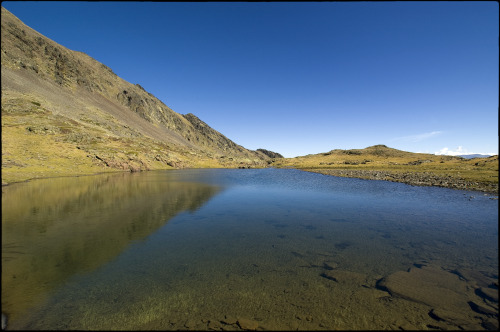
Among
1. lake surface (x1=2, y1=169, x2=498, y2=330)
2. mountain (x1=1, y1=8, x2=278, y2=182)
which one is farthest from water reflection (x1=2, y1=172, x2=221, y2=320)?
mountain (x1=1, y1=8, x2=278, y2=182)

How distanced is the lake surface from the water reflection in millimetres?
96

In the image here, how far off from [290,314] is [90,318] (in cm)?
867

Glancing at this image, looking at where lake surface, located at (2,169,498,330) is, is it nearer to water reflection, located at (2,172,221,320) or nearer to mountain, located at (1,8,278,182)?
water reflection, located at (2,172,221,320)

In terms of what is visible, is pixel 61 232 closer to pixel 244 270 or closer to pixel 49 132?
pixel 244 270

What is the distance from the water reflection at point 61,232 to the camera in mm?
11383

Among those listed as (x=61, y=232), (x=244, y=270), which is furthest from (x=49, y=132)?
(x=244, y=270)

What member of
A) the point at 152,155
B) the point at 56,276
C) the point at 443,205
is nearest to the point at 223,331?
the point at 56,276

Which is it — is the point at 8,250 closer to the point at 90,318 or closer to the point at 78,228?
the point at 78,228

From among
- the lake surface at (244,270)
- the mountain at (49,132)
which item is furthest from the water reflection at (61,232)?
the mountain at (49,132)

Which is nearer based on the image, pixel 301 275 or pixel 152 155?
pixel 301 275

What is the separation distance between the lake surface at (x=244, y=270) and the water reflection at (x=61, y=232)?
0.10 m

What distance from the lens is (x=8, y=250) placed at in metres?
14.6

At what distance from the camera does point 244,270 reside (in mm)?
13242

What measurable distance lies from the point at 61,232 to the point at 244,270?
54.0ft
